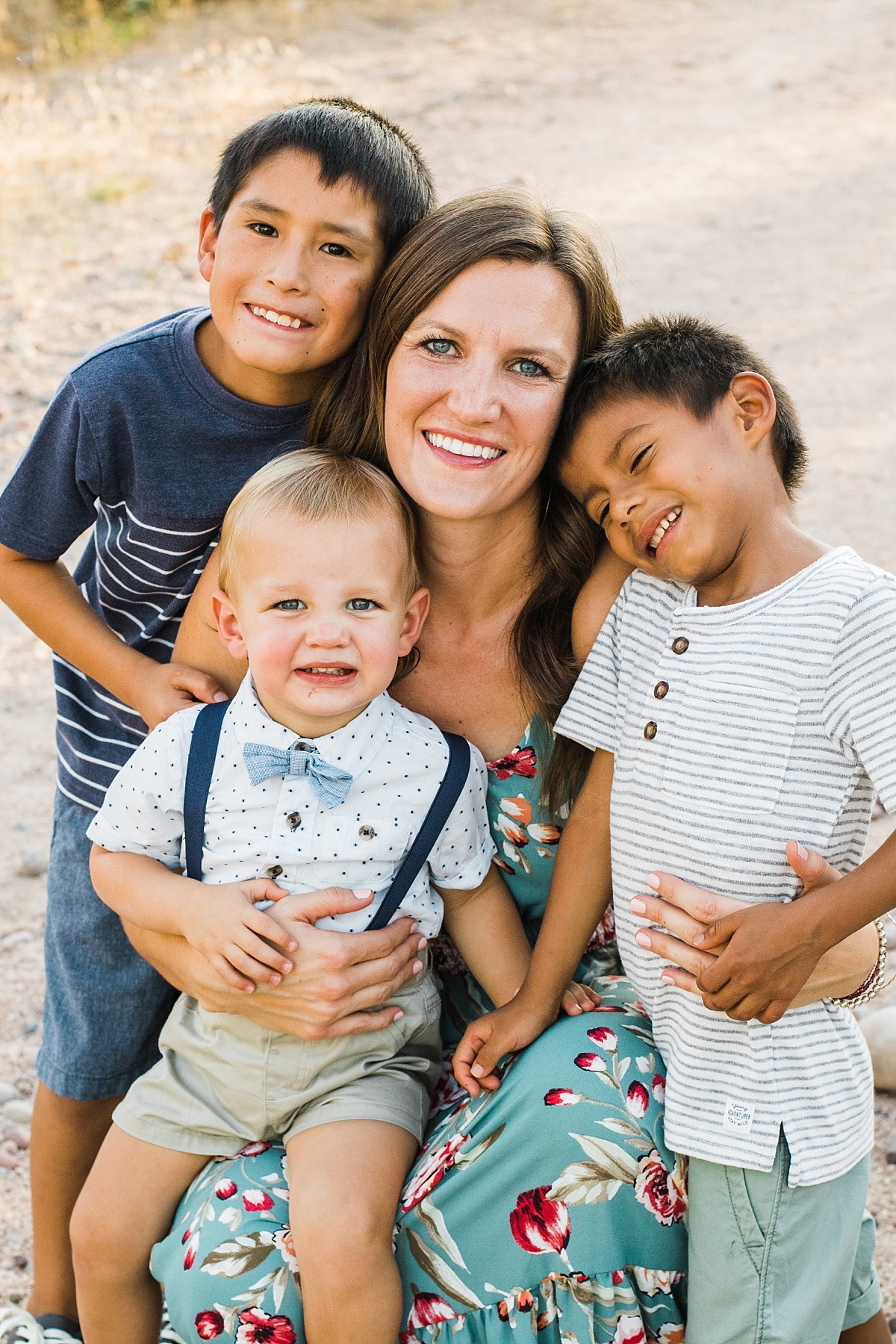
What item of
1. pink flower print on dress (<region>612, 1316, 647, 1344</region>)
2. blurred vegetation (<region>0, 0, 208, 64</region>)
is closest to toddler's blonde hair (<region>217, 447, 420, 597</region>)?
pink flower print on dress (<region>612, 1316, 647, 1344</region>)

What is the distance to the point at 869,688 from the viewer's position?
2.10m

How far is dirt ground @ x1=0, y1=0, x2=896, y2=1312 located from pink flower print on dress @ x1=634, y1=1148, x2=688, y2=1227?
246 cm

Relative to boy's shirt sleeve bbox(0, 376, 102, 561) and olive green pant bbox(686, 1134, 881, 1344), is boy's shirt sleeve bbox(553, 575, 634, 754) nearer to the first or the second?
olive green pant bbox(686, 1134, 881, 1344)

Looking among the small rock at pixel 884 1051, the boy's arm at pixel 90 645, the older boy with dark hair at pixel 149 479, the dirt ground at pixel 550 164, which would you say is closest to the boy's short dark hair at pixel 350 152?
the older boy with dark hair at pixel 149 479

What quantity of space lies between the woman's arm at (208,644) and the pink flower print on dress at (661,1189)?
1.20 meters

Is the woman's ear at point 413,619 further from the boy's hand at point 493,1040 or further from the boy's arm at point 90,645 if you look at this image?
the boy's hand at point 493,1040

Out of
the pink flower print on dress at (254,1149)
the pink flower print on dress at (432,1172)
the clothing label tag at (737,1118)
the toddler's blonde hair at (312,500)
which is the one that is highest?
the toddler's blonde hair at (312,500)

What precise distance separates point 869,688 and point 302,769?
0.97 meters

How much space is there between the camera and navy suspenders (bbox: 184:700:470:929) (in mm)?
2457

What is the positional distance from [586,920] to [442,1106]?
44 cm

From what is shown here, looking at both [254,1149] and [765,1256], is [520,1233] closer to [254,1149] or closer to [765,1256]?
[765,1256]

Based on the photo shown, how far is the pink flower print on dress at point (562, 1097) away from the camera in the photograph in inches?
88.7

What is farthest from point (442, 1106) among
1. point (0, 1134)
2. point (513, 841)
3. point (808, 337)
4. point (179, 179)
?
point (179, 179)

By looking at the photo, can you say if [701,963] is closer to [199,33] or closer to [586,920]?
Answer: [586,920]
